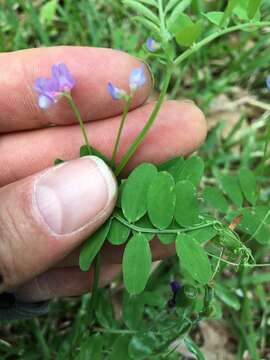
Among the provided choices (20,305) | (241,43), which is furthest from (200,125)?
(241,43)

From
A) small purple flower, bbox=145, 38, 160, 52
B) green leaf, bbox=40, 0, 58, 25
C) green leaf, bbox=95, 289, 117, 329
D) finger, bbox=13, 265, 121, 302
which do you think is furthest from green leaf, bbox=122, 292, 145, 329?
green leaf, bbox=40, 0, 58, 25

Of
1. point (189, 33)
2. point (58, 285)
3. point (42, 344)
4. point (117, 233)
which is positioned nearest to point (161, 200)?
point (117, 233)

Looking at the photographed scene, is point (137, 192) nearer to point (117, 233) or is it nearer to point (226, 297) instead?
point (117, 233)

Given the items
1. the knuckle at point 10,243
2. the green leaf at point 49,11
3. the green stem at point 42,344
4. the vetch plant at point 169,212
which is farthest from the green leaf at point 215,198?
the green leaf at point 49,11

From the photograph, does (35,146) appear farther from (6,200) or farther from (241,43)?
(241,43)

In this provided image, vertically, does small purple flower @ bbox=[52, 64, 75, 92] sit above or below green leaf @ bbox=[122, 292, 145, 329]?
above

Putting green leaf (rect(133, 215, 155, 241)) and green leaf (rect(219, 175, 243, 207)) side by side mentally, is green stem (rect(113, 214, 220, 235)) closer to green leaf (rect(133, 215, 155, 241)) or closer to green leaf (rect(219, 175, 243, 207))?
green leaf (rect(133, 215, 155, 241))

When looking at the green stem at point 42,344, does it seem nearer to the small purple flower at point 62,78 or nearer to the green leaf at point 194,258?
the green leaf at point 194,258
